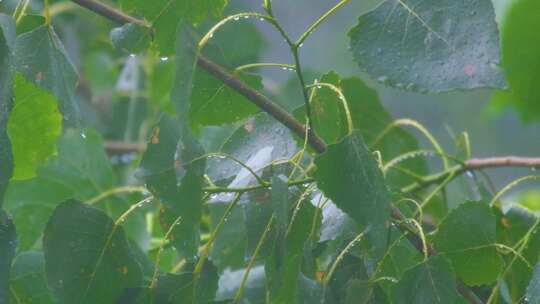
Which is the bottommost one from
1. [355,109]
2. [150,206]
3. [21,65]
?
[150,206]

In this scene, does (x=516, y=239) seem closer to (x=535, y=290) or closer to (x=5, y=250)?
(x=535, y=290)

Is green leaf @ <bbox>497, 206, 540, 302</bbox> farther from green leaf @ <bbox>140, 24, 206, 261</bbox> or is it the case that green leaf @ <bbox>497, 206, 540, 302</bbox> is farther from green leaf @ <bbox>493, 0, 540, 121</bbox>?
green leaf @ <bbox>493, 0, 540, 121</bbox>

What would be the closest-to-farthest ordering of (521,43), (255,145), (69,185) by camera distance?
(255,145)
(69,185)
(521,43)

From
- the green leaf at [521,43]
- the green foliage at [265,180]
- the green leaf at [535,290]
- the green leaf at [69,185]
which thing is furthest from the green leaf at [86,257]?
the green leaf at [521,43]

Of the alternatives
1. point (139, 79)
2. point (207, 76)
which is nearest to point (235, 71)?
point (207, 76)

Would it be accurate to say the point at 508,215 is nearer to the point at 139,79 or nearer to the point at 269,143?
the point at 269,143

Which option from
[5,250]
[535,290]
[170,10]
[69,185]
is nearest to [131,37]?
[170,10]
